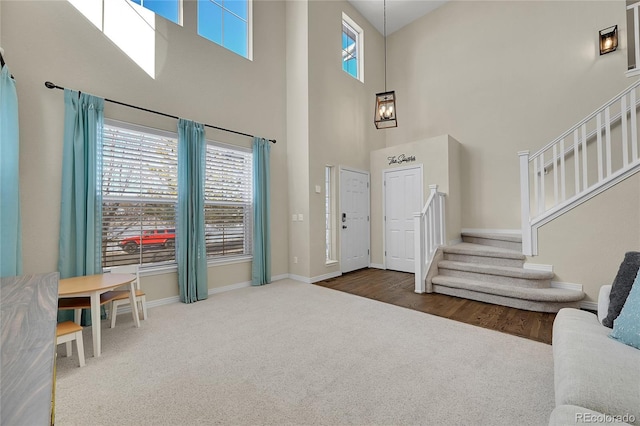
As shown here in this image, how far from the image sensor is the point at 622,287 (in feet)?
5.45

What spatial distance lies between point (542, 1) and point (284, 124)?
4.75 metres

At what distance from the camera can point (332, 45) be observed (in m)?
5.14

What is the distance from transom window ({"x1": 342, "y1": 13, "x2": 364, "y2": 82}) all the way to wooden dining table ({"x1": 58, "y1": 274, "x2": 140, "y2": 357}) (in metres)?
5.30

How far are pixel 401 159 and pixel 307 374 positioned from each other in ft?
14.7

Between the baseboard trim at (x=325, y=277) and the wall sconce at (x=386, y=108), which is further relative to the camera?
the baseboard trim at (x=325, y=277)

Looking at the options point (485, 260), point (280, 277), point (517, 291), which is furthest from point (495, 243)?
point (280, 277)

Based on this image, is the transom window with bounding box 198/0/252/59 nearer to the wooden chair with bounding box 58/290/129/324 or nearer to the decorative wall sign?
the decorative wall sign

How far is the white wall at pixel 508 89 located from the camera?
3336 mm

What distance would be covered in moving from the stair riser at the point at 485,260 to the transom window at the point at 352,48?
163 inches

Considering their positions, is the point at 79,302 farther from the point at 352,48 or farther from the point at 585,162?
the point at 352,48

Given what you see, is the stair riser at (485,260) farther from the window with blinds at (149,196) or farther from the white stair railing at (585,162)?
the window with blinds at (149,196)

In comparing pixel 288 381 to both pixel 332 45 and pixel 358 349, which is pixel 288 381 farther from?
pixel 332 45

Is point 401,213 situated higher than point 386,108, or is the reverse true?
point 386,108

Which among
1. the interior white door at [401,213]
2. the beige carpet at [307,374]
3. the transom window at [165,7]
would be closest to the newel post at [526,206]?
the beige carpet at [307,374]
